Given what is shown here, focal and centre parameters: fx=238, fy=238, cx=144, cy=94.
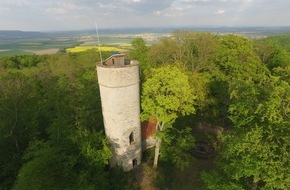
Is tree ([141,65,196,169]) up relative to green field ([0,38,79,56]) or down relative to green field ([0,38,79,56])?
up

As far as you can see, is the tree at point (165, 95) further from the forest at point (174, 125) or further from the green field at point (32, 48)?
the green field at point (32, 48)

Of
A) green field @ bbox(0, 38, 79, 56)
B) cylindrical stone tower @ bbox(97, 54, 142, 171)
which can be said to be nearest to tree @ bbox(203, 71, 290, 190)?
cylindrical stone tower @ bbox(97, 54, 142, 171)

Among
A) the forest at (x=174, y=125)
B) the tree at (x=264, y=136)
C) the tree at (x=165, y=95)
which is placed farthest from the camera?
the tree at (x=165, y=95)

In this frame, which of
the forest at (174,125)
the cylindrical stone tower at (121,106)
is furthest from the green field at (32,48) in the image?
the cylindrical stone tower at (121,106)

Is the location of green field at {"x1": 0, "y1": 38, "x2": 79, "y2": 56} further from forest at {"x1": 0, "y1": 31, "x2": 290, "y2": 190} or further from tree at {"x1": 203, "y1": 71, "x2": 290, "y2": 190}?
tree at {"x1": 203, "y1": 71, "x2": 290, "y2": 190}

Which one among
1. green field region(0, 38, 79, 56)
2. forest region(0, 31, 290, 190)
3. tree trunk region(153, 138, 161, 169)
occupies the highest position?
forest region(0, 31, 290, 190)

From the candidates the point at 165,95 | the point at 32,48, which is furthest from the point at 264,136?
the point at 32,48

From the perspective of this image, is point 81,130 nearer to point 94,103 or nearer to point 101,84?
point 101,84
